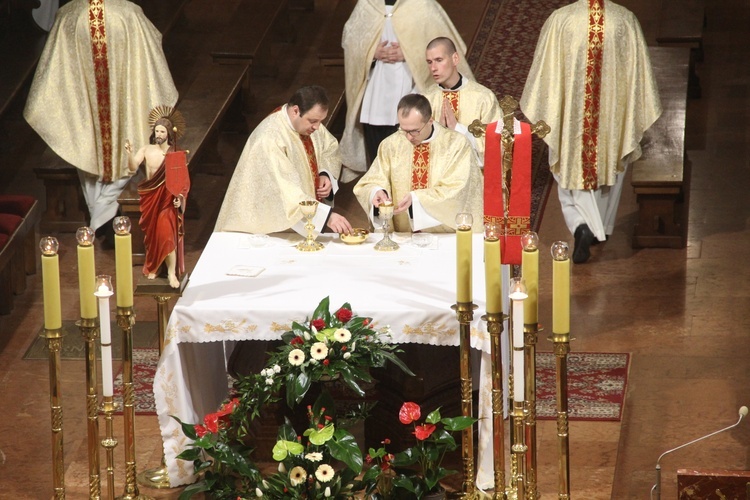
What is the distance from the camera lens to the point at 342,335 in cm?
633

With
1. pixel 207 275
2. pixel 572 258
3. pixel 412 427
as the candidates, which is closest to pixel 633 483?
pixel 412 427

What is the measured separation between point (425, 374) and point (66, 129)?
4010 mm

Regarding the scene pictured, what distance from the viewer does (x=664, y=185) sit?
9.90 meters

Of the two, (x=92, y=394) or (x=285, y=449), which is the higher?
(x=92, y=394)

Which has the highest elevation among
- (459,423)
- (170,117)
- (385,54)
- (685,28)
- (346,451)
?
(685,28)

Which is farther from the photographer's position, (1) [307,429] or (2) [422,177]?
(2) [422,177]

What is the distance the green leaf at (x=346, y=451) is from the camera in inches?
238

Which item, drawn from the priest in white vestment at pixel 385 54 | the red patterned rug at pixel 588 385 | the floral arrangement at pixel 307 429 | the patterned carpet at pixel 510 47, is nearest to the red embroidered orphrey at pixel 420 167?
the red patterned rug at pixel 588 385

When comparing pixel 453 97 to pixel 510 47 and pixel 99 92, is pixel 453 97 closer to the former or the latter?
pixel 99 92

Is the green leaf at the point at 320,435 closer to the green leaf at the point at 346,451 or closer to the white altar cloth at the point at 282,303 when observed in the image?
the green leaf at the point at 346,451

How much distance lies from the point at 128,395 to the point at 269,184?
70.9 inches

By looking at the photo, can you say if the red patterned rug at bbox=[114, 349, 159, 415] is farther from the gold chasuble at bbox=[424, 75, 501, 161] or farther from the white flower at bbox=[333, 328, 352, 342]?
the gold chasuble at bbox=[424, 75, 501, 161]

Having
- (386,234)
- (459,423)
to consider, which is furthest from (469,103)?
(459,423)

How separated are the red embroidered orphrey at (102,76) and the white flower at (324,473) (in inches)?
182
